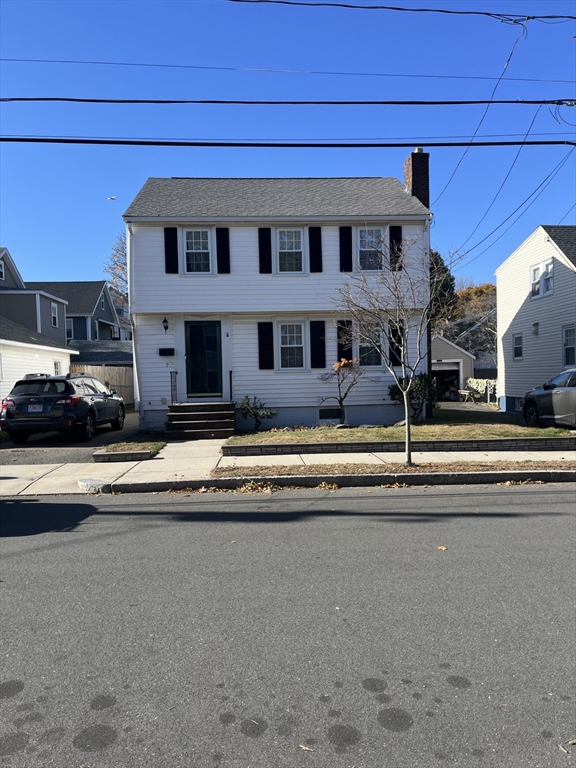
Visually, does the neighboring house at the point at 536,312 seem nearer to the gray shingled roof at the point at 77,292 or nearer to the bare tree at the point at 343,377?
the bare tree at the point at 343,377

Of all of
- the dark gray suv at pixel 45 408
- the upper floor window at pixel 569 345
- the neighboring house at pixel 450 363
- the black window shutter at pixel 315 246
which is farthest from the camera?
the neighboring house at pixel 450 363

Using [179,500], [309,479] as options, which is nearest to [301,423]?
[309,479]

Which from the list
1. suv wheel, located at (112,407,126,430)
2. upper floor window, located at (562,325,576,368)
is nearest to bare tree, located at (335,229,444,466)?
upper floor window, located at (562,325,576,368)

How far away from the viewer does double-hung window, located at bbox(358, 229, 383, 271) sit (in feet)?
52.0

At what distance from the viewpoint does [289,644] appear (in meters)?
3.50

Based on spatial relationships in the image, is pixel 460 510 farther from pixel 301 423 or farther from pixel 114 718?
pixel 301 423

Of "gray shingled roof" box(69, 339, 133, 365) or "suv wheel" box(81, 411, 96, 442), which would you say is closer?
"suv wheel" box(81, 411, 96, 442)

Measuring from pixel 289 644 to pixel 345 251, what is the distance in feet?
44.7

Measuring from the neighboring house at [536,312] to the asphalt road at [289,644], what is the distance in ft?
53.1

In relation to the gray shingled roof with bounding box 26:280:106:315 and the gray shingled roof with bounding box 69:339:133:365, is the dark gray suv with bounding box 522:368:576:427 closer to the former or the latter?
the gray shingled roof with bounding box 69:339:133:365

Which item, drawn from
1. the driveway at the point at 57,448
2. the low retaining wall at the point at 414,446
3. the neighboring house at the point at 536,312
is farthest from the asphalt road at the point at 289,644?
the neighboring house at the point at 536,312

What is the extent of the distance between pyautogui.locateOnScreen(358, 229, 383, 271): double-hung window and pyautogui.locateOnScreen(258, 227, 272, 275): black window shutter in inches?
104

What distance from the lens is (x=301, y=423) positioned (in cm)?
1602

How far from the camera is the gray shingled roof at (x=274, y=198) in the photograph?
15648mm
